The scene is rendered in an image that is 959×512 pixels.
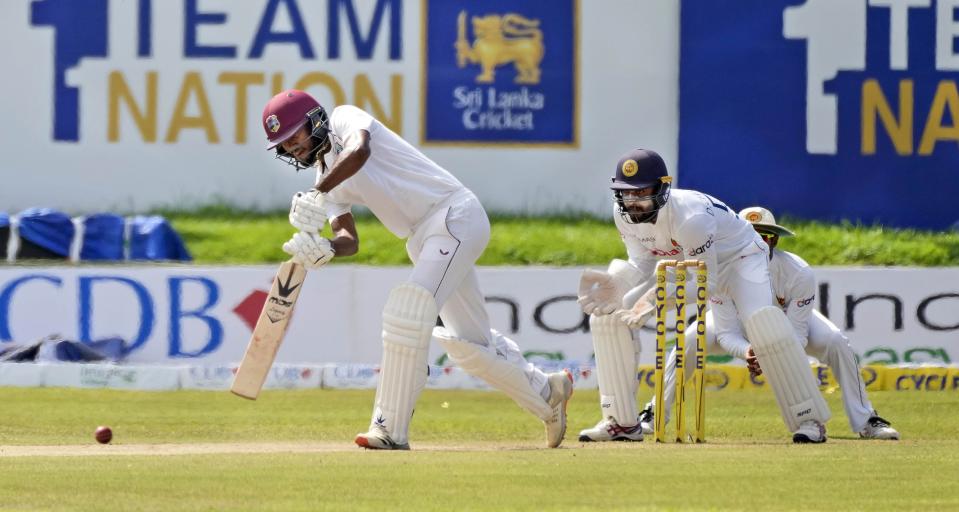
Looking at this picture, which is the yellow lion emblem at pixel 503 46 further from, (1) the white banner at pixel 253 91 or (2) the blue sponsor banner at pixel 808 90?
(2) the blue sponsor banner at pixel 808 90

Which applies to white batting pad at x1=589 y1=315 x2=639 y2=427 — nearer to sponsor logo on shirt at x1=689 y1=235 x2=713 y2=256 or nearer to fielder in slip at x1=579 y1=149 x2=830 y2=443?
fielder in slip at x1=579 y1=149 x2=830 y2=443

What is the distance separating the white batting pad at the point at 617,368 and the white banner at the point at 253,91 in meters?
5.82

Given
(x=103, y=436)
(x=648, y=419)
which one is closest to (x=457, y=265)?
(x=103, y=436)

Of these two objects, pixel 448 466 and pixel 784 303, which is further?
pixel 784 303

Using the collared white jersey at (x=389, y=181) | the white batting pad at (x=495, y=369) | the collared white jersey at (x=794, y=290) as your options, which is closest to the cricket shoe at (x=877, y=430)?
the collared white jersey at (x=794, y=290)

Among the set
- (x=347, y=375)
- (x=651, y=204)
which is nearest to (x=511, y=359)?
(x=651, y=204)

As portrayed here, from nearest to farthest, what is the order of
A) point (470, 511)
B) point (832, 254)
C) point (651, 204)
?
1. point (470, 511)
2. point (651, 204)
3. point (832, 254)

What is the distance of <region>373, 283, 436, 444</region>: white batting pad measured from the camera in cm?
616

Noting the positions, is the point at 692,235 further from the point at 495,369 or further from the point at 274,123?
the point at 274,123

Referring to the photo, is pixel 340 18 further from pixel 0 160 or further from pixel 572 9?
pixel 0 160

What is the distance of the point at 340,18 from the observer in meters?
12.9

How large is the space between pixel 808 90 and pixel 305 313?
155 inches

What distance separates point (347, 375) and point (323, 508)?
592 centimetres

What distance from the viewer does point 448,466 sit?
5711 mm
